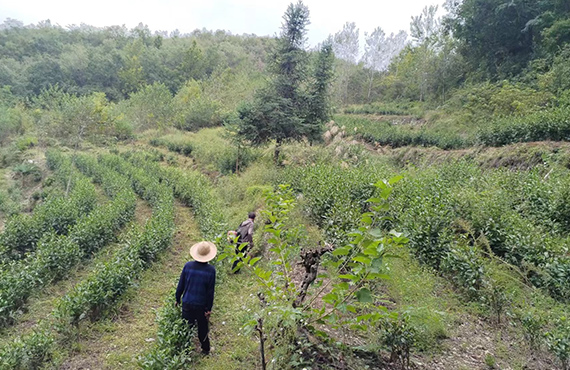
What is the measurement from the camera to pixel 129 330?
566cm

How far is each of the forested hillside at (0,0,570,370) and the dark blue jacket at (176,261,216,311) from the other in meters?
0.53

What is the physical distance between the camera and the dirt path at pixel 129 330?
15.6 feet

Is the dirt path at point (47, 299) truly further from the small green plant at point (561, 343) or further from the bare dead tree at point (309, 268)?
the small green plant at point (561, 343)

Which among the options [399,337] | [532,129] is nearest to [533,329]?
[399,337]

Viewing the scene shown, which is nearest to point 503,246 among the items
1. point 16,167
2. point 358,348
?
point 358,348

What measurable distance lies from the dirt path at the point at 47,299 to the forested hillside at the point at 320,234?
0.14 feet

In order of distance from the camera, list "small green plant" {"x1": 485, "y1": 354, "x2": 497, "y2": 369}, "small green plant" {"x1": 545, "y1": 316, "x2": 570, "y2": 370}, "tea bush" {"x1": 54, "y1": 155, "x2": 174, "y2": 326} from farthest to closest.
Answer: "tea bush" {"x1": 54, "y1": 155, "x2": 174, "y2": 326}
"small green plant" {"x1": 485, "y1": 354, "x2": 497, "y2": 369}
"small green plant" {"x1": 545, "y1": 316, "x2": 570, "y2": 370}

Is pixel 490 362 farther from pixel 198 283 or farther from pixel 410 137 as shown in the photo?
pixel 410 137

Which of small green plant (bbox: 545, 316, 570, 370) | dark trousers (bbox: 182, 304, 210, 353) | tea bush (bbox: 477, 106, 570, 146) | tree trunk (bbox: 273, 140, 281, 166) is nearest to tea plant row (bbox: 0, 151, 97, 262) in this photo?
dark trousers (bbox: 182, 304, 210, 353)

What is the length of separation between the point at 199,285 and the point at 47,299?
196 inches

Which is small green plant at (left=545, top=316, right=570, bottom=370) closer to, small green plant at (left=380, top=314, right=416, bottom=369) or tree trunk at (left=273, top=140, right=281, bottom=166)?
small green plant at (left=380, top=314, right=416, bottom=369)

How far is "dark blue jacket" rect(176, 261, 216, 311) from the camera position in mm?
4273

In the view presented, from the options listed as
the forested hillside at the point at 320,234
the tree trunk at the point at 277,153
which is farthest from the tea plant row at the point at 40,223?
the tree trunk at the point at 277,153

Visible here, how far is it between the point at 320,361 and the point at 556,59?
23320mm
